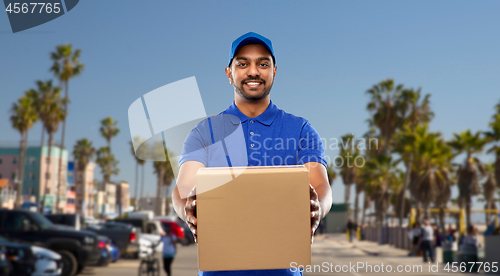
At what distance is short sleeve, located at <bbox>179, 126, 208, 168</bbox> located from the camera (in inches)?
104

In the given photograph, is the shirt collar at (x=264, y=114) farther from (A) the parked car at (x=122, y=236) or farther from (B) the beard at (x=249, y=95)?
(A) the parked car at (x=122, y=236)

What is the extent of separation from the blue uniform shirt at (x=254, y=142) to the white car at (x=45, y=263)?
1306cm

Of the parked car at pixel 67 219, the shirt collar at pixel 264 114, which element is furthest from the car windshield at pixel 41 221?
the shirt collar at pixel 264 114

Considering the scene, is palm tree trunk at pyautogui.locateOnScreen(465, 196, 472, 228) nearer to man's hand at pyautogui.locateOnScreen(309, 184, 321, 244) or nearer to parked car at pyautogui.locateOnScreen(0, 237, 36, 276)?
parked car at pyautogui.locateOnScreen(0, 237, 36, 276)

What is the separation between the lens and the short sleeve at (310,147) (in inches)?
103

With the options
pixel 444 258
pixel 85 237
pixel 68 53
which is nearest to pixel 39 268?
pixel 85 237

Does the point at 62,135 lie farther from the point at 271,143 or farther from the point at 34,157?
the point at 271,143

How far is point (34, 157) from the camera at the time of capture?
319 ft

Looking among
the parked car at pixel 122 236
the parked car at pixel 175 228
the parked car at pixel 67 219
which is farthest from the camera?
the parked car at pixel 175 228

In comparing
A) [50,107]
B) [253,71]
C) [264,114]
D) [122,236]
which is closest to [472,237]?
[122,236]

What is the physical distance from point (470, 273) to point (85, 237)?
12.7 meters

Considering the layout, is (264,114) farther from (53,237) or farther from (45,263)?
(53,237)

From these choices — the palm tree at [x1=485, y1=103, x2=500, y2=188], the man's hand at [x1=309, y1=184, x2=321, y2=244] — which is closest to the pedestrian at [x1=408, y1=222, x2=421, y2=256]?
the palm tree at [x1=485, y1=103, x2=500, y2=188]

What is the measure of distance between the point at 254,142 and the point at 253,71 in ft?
1.11
